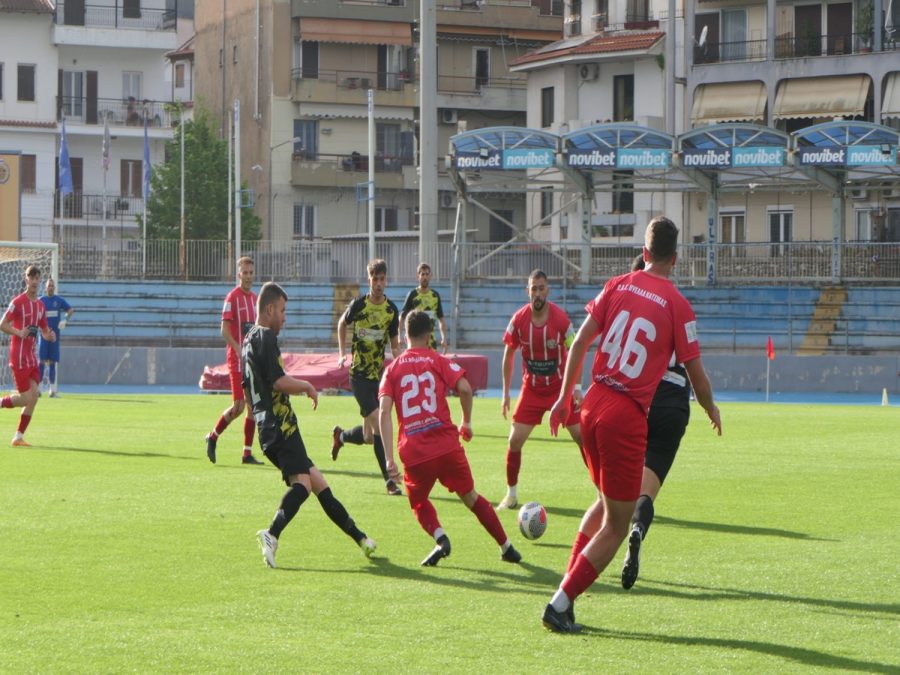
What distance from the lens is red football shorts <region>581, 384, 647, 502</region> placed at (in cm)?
809

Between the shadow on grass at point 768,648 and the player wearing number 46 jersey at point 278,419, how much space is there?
278 cm

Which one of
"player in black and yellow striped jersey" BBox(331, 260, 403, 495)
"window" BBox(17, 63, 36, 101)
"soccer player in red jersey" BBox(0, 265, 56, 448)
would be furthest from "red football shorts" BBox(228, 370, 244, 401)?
"window" BBox(17, 63, 36, 101)

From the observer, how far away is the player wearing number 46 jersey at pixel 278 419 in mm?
10438

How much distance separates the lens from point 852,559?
34.9 ft

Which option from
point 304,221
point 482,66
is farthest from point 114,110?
point 482,66

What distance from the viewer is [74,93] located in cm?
7106

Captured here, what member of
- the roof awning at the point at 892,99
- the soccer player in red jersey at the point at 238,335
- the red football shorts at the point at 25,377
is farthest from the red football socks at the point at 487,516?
the roof awning at the point at 892,99

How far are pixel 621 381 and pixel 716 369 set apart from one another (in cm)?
3184

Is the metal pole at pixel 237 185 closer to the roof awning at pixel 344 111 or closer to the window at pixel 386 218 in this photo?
the roof awning at pixel 344 111

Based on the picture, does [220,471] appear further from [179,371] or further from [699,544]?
[179,371]

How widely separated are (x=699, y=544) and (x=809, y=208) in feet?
152

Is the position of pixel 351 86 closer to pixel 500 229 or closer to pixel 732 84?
pixel 500 229

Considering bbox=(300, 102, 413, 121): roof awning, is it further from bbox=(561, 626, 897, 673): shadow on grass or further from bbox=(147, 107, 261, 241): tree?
bbox=(561, 626, 897, 673): shadow on grass

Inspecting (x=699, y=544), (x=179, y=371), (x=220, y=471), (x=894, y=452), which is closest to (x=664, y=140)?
(x=179, y=371)
